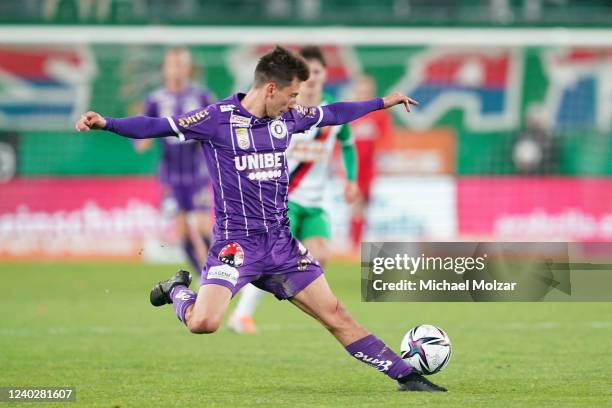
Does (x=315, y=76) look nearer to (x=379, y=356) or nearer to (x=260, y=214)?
(x=260, y=214)

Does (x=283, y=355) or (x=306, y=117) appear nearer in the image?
(x=306, y=117)

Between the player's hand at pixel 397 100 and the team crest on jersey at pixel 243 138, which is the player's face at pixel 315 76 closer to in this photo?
the player's hand at pixel 397 100

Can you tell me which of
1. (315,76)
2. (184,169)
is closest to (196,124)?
(315,76)

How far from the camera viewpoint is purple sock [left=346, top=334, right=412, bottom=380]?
7.64 meters

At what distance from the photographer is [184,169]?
14266 mm

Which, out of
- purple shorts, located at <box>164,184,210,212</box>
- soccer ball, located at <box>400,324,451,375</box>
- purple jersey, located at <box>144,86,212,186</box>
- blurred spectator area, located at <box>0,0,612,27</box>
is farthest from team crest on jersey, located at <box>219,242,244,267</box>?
blurred spectator area, located at <box>0,0,612,27</box>

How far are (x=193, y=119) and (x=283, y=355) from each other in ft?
9.40

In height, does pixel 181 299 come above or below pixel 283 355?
above

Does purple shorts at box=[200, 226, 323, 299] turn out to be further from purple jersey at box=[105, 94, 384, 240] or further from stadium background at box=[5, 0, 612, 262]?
stadium background at box=[5, 0, 612, 262]

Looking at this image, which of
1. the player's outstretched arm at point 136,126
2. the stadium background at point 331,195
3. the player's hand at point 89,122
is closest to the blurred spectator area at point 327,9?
the stadium background at point 331,195

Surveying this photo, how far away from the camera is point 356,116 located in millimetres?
8008

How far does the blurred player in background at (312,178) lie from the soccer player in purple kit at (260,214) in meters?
3.09

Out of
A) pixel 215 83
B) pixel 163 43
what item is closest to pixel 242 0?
pixel 215 83

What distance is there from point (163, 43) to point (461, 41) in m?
4.71
